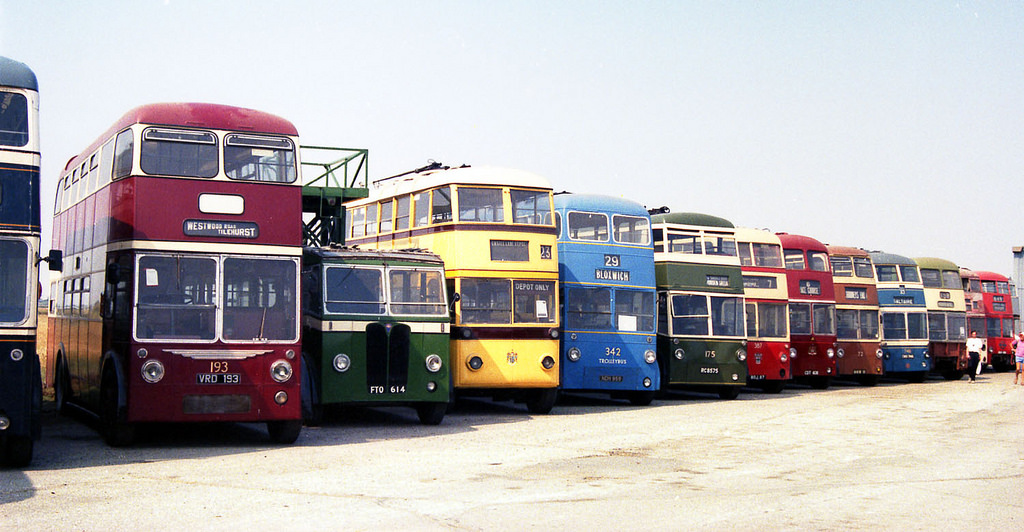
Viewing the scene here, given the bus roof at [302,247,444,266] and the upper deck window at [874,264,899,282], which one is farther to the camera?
the upper deck window at [874,264,899,282]

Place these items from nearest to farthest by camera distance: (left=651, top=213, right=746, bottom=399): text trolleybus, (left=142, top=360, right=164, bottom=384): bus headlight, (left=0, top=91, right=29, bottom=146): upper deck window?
(left=0, top=91, right=29, bottom=146): upper deck window
(left=142, top=360, right=164, bottom=384): bus headlight
(left=651, top=213, right=746, bottom=399): text trolleybus

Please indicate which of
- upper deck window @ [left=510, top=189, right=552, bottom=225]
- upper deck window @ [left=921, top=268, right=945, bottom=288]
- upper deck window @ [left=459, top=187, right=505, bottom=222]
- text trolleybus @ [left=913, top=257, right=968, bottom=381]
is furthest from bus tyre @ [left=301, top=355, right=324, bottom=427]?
upper deck window @ [left=921, top=268, right=945, bottom=288]

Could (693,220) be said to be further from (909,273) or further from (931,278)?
(931,278)

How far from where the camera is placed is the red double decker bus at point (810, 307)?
98.7 ft

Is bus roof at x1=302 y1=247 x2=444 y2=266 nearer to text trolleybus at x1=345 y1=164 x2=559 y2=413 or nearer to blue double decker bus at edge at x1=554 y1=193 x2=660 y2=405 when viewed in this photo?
text trolleybus at x1=345 y1=164 x2=559 y2=413

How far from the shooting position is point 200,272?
46.4ft

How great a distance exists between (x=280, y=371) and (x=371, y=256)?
3660 mm

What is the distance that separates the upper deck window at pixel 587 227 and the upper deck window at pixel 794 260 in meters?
9.68

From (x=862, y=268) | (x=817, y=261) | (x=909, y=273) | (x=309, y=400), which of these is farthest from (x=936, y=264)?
(x=309, y=400)

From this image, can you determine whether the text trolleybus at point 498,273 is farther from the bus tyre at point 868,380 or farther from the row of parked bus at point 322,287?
the bus tyre at point 868,380

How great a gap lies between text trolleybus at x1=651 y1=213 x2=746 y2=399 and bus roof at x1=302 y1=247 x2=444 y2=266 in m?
7.90

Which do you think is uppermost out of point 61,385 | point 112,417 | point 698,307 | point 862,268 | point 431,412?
point 862,268

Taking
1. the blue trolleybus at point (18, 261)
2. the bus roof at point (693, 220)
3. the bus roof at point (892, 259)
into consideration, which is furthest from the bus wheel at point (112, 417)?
the bus roof at point (892, 259)

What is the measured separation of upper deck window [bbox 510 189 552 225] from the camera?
20.0 metres
